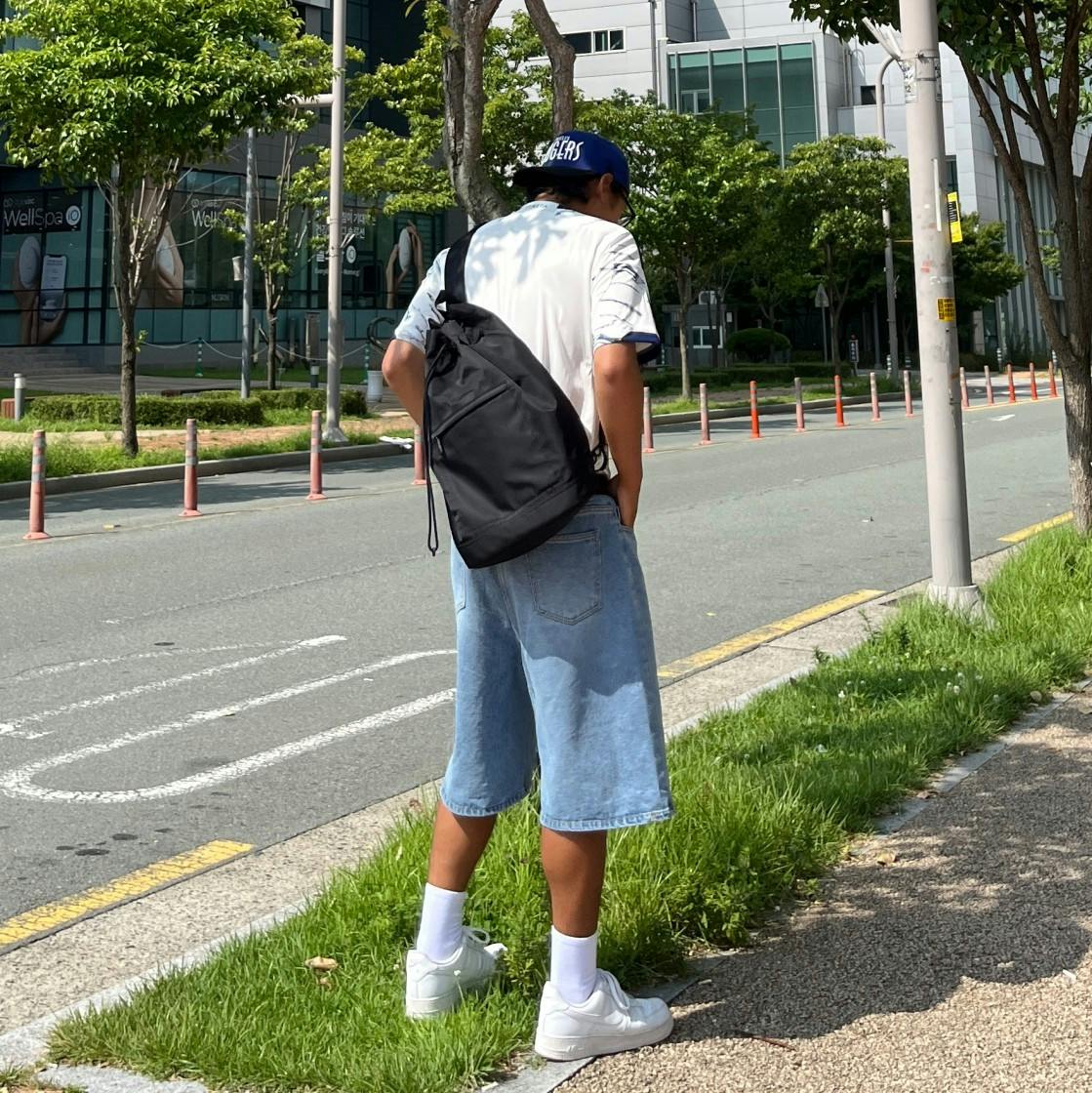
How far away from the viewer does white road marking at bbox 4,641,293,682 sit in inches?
326

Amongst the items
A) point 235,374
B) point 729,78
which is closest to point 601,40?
point 729,78

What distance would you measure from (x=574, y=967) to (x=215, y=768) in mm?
3220

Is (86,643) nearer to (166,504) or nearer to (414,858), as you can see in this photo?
(414,858)

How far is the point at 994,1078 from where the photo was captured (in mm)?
3385

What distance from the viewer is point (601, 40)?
73562 mm

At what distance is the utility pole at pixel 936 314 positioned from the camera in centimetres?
846

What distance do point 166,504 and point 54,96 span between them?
21.6 feet

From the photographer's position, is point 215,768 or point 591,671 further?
point 215,768

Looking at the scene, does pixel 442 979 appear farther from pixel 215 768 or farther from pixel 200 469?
pixel 200 469

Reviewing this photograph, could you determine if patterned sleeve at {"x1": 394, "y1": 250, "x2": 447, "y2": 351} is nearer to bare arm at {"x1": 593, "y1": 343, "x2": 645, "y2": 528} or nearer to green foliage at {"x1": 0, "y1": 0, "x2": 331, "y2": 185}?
bare arm at {"x1": 593, "y1": 343, "x2": 645, "y2": 528}

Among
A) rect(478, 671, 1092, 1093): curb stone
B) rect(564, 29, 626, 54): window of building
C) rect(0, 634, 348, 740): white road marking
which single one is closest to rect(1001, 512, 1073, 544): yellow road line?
rect(478, 671, 1092, 1093): curb stone

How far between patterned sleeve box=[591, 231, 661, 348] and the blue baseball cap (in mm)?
244

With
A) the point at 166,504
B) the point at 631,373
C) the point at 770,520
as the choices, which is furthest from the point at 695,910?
the point at 166,504

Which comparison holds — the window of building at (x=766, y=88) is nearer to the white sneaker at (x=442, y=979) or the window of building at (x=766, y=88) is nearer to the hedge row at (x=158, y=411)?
the hedge row at (x=158, y=411)
